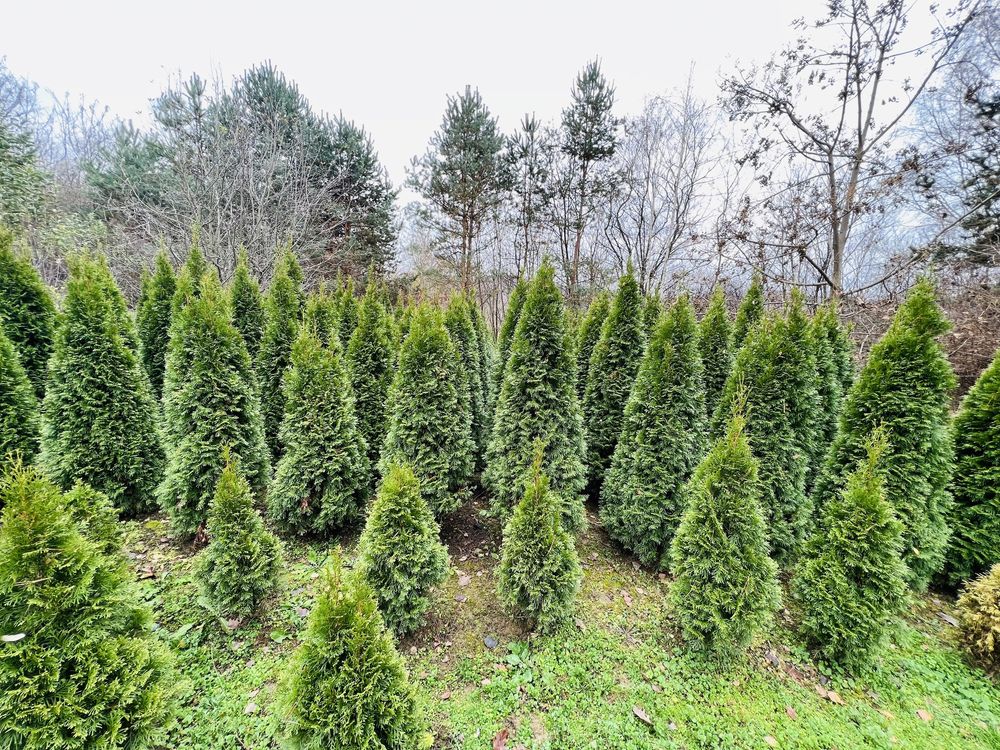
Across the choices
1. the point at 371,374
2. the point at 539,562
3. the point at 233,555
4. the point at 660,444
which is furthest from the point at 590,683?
the point at 371,374

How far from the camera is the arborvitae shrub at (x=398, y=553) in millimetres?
3068

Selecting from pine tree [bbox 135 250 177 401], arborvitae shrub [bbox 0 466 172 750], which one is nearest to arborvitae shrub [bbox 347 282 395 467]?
arborvitae shrub [bbox 0 466 172 750]

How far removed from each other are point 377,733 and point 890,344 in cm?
584

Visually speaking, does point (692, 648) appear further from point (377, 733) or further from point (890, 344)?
point (890, 344)

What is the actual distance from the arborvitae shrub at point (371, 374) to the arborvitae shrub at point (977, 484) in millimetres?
6707

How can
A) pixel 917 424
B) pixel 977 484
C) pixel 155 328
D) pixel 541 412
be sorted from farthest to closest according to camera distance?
pixel 155 328 < pixel 541 412 < pixel 977 484 < pixel 917 424

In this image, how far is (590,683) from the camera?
3029 mm

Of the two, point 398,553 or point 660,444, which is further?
point 660,444

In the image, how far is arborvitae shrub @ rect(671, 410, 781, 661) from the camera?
3.07m

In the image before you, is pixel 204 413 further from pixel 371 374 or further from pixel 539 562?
pixel 539 562

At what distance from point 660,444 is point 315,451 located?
375 cm

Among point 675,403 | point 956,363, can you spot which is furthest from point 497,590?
point 956,363

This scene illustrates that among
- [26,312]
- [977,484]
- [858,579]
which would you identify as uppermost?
[26,312]

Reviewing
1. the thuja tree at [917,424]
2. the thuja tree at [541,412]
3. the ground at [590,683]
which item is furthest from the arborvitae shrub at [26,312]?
the thuja tree at [917,424]
